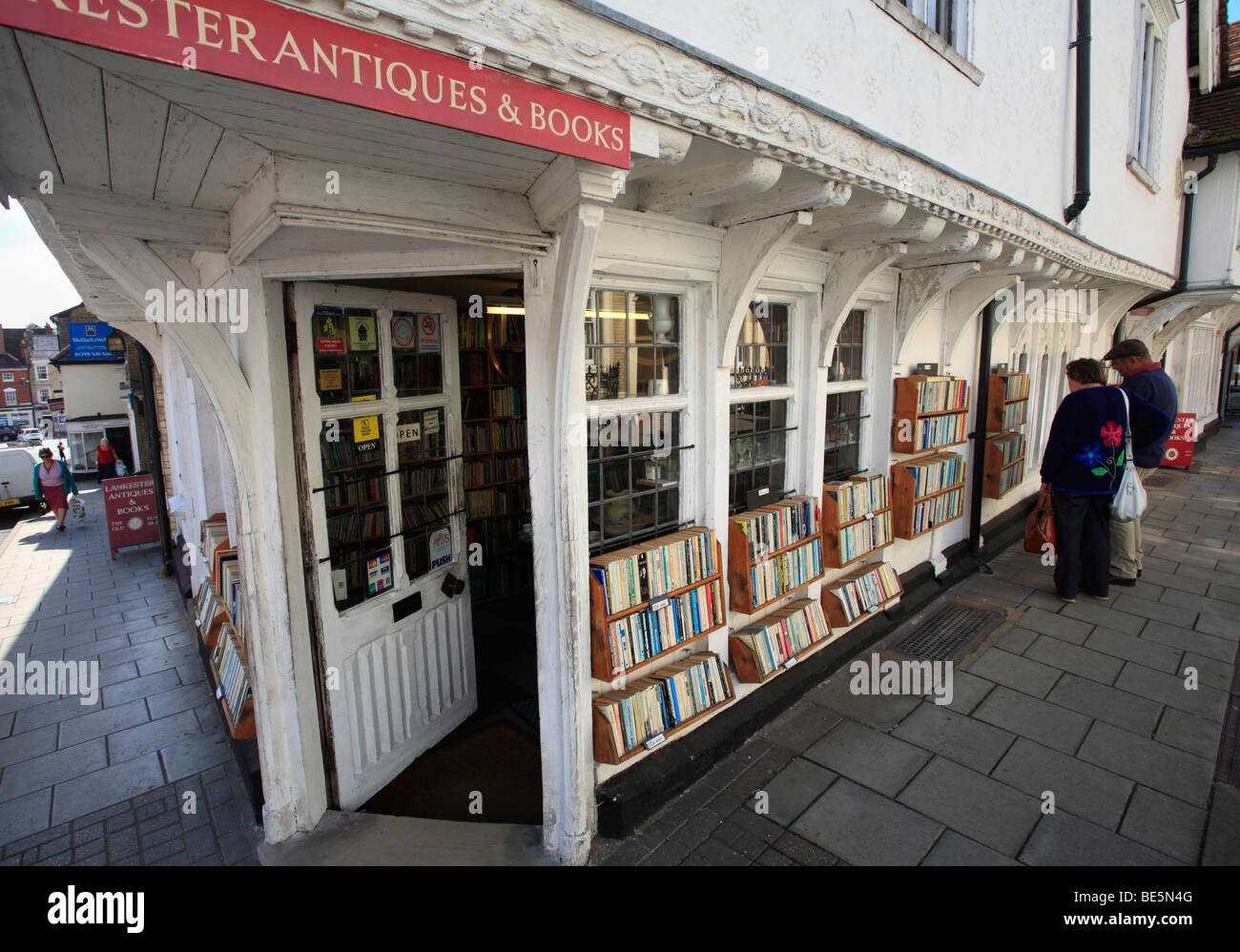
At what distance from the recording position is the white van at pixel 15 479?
13000mm

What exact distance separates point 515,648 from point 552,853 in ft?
8.18

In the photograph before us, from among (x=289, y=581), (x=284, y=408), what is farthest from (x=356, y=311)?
(x=289, y=581)

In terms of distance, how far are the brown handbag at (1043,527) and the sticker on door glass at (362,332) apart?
20.3 feet

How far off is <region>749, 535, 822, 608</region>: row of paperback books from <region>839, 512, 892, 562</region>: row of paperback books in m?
0.24

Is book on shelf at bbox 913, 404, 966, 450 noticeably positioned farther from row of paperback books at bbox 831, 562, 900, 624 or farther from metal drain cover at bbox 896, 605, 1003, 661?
metal drain cover at bbox 896, 605, 1003, 661

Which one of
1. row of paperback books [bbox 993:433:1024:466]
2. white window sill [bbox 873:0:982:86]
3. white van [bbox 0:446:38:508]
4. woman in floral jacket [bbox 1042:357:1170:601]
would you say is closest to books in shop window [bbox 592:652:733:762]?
white window sill [bbox 873:0:982:86]

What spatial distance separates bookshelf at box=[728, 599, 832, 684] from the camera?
3.99m

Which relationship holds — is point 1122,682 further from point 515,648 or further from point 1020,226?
point 515,648

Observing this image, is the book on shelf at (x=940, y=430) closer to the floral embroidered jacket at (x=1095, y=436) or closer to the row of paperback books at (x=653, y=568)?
the floral embroidered jacket at (x=1095, y=436)

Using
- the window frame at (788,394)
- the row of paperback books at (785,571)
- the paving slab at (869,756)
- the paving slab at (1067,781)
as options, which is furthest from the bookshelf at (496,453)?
the paving slab at (1067,781)

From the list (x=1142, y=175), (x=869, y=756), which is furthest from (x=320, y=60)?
(x=1142, y=175)

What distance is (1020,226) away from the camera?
4785 millimetres

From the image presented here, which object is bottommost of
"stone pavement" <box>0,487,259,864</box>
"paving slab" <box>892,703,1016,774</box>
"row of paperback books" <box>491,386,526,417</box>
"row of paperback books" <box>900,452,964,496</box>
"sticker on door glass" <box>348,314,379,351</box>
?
"stone pavement" <box>0,487,259,864</box>

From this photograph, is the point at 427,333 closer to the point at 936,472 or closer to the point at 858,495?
the point at 858,495
